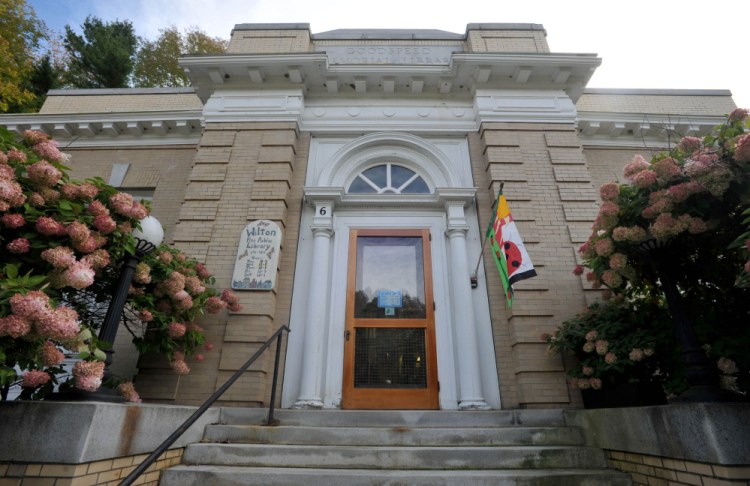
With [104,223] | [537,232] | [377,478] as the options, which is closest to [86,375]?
[104,223]

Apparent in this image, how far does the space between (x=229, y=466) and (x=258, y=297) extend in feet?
7.38

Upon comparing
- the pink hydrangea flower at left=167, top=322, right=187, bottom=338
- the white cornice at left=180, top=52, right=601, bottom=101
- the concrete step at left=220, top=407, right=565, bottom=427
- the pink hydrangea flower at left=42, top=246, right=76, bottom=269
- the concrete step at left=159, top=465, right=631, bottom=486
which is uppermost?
the white cornice at left=180, top=52, right=601, bottom=101

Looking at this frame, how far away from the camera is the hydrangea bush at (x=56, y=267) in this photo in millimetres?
2318

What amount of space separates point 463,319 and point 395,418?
1797 mm

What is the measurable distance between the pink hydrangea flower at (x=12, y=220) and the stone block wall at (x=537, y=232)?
5.22 metres

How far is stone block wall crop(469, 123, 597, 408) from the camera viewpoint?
469 cm

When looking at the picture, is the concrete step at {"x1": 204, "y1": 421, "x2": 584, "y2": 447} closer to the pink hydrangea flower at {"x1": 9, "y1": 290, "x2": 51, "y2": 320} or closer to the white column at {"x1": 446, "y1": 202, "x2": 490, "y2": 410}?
the white column at {"x1": 446, "y1": 202, "x2": 490, "y2": 410}

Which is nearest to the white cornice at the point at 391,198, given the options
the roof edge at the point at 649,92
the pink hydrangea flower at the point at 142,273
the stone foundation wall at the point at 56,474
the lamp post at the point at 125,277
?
the lamp post at the point at 125,277

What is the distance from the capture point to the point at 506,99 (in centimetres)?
684

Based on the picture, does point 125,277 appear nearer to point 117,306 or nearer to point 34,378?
point 117,306

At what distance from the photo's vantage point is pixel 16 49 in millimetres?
12109

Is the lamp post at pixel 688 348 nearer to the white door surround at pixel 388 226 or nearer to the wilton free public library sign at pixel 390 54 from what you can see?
the white door surround at pixel 388 226

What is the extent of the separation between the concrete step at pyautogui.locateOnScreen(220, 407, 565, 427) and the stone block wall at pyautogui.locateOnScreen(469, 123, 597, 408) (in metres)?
0.34

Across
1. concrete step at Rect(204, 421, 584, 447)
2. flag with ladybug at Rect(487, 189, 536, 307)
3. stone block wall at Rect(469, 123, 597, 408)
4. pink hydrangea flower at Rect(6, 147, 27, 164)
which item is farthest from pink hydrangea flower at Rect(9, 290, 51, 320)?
stone block wall at Rect(469, 123, 597, 408)
